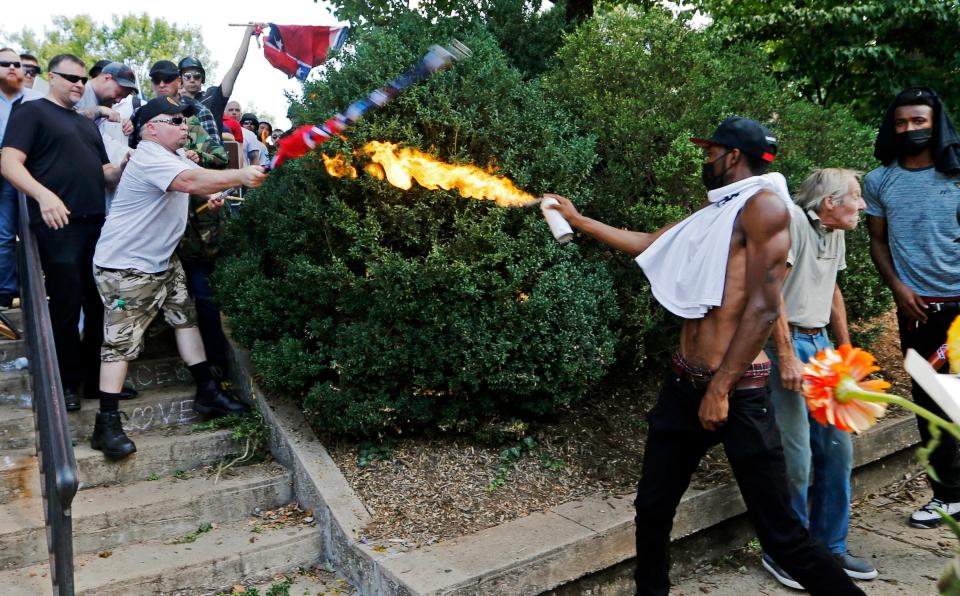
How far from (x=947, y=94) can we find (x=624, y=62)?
4.96 m

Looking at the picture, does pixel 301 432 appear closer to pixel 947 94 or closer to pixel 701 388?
pixel 701 388

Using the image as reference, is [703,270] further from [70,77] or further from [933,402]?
[70,77]

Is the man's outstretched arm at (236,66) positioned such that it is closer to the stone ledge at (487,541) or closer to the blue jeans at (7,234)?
the blue jeans at (7,234)

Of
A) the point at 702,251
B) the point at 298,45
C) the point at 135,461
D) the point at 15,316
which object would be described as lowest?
the point at 135,461

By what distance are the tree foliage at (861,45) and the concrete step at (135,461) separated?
22.3ft

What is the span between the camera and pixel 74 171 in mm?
4793

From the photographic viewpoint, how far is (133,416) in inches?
Answer: 195

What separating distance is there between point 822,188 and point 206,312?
4.38m

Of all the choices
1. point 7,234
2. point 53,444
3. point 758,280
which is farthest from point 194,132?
point 758,280

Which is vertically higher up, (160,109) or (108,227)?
(160,109)

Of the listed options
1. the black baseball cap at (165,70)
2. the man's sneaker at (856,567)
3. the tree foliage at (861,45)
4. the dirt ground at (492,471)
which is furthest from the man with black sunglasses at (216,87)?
the man's sneaker at (856,567)

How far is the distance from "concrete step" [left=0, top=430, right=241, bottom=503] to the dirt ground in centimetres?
82

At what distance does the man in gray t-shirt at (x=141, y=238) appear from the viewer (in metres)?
4.45

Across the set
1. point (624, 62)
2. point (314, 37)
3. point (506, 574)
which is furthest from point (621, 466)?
point (314, 37)
